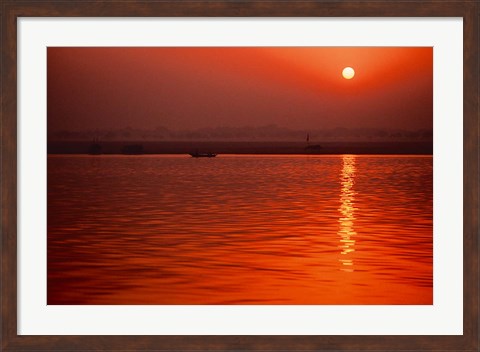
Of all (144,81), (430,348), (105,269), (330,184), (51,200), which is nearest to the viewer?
(430,348)

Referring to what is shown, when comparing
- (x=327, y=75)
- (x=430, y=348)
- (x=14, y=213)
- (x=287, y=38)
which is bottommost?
(x=430, y=348)

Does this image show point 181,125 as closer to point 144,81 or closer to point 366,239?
point 144,81

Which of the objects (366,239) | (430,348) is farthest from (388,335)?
(366,239)

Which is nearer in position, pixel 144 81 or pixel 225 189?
pixel 225 189

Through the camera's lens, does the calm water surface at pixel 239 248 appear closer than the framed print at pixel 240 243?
No

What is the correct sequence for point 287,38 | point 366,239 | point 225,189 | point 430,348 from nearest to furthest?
point 430,348
point 287,38
point 366,239
point 225,189

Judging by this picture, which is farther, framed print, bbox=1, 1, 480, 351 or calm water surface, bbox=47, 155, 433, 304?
calm water surface, bbox=47, 155, 433, 304
